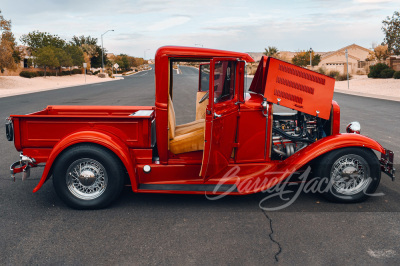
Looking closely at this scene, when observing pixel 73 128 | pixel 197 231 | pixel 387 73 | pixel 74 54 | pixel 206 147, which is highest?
pixel 74 54

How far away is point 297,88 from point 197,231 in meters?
2.30

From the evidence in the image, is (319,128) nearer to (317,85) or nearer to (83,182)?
(317,85)

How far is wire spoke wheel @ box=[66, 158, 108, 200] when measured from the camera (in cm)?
457

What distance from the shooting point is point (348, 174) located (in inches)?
187

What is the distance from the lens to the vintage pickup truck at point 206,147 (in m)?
4.53

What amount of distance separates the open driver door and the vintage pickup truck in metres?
0.01

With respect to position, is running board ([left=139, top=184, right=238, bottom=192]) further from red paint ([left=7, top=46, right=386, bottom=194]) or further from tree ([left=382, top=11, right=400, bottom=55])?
tree ([left=382, top=11, right=400, bottom=55])

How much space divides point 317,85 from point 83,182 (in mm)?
3313

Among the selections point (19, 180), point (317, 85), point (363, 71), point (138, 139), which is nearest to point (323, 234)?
point (317, 85)

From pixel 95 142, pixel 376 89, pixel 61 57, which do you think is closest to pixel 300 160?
pixel 95 142

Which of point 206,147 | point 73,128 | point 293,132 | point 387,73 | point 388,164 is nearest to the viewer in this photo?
point 206,147

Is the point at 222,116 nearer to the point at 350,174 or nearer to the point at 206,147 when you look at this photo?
the point at 206,147

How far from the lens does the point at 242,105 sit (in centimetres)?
469

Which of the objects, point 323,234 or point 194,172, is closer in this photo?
point 323,234
